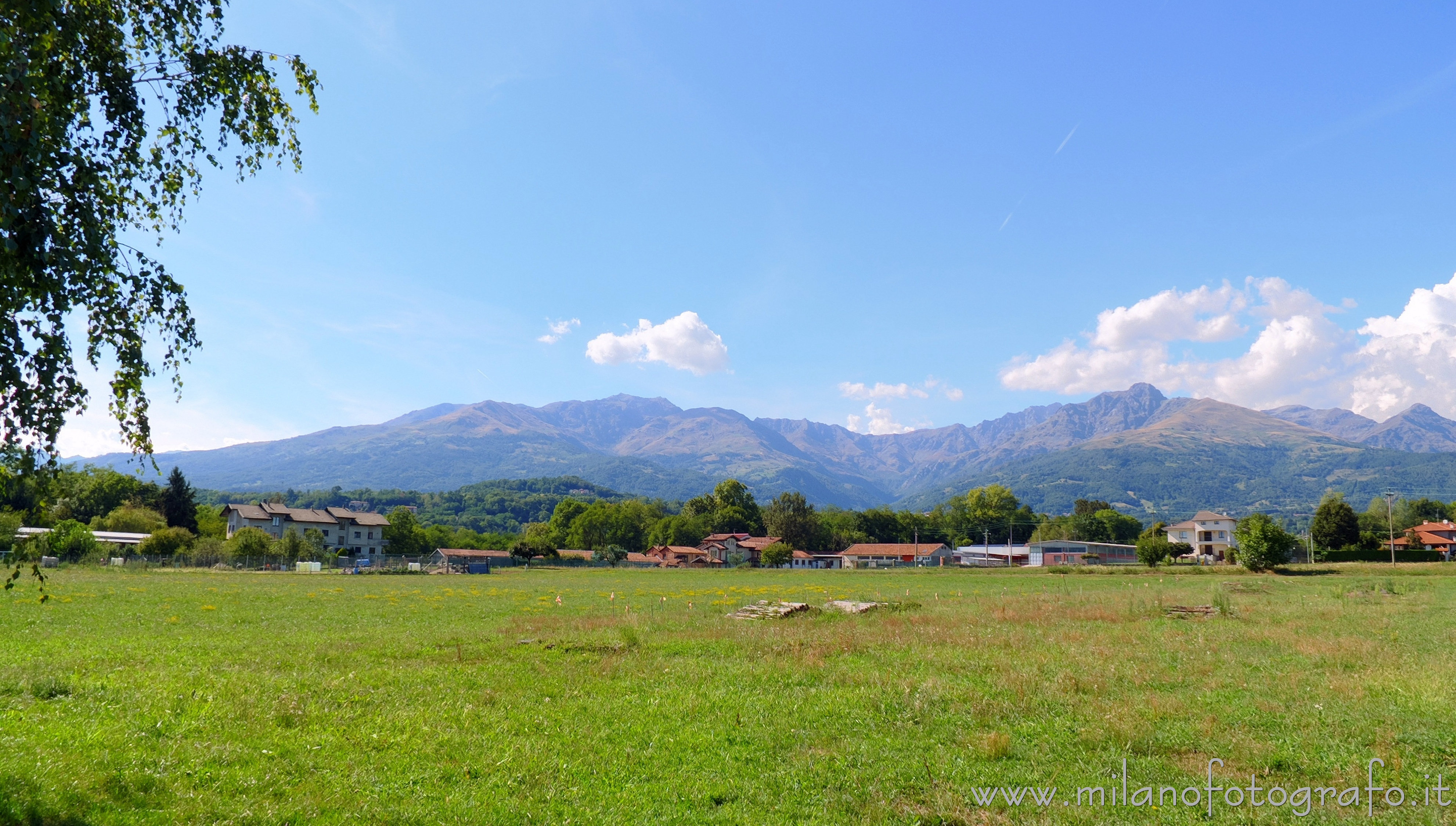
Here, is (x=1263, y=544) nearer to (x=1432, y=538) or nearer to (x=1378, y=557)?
(x=1378, y=557)

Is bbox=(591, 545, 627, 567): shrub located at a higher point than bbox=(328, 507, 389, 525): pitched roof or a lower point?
lower

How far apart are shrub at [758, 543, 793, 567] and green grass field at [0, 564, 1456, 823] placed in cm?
11044

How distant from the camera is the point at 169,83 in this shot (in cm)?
770

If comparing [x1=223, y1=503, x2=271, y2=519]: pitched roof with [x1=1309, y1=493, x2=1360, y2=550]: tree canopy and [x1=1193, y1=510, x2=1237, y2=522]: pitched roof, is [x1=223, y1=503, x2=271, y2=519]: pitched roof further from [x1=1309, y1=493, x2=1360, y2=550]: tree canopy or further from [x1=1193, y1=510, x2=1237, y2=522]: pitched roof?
[x1=1193, y1=510, x2=1237, y2=522]: pitched roof

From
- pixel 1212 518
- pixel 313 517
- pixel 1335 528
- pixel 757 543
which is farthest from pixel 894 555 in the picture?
pixel 313 517

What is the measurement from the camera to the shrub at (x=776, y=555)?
135875 mm

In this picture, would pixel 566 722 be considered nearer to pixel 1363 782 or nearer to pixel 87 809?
pixel 87 809

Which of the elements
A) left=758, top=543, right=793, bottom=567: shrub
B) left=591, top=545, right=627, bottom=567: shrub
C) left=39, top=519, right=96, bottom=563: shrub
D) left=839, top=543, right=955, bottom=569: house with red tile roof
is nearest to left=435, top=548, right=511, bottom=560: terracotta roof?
left=591, top=545, right=627, bottom=567: shrub

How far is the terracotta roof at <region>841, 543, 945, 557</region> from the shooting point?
509ft

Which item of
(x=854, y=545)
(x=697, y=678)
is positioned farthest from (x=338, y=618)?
(x=854, y=545)

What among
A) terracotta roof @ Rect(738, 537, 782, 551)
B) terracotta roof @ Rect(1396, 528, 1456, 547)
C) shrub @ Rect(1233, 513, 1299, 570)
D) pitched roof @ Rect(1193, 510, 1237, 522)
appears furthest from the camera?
terracotta roof @ Rect(738, 537, 782, 551)

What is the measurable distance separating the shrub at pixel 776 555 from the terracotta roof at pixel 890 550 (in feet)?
78.6

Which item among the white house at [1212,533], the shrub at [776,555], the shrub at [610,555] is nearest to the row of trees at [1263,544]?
the shrub at [776,555]

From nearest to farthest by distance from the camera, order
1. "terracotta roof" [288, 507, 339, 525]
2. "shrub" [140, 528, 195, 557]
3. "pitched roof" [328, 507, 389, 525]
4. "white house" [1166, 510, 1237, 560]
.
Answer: "shrub" [140, 528, 195, 557]
"terracotta roof" [288, 507, 339, 525]
"pitched roof" [328, 507, 389, 525]
"white house" [1166, 510, 1237, 560]
